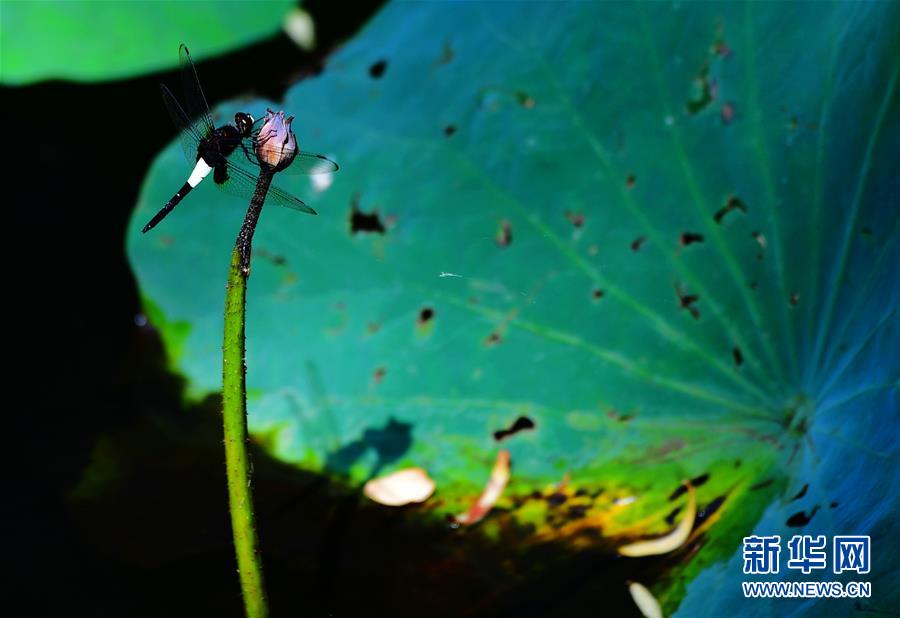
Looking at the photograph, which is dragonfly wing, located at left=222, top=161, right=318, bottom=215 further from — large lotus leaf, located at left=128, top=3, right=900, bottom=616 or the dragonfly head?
large lotus leaf, located at left=128, top=3, right=900, bottom=616

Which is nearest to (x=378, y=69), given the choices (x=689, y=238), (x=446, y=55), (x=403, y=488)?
(x=446, y=55)

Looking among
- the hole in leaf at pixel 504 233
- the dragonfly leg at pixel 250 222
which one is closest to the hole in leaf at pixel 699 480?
the hole in leaf at pixel 504 233

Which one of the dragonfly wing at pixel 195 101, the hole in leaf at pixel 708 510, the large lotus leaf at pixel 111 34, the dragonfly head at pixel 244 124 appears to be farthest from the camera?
the large lotus leaf at pixel 111 34

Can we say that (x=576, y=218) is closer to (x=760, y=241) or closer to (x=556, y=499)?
(x=760, y=241)

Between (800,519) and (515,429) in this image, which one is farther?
(515,429)

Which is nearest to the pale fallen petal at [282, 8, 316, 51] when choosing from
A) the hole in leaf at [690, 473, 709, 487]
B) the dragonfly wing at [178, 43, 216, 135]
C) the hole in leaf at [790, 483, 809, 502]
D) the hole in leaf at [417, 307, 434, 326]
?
the dragonfly wing at [178, 43, 216, 135]

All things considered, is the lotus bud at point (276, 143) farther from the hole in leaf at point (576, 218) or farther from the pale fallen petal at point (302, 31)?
the pale fallen petal at point (302, 31)
